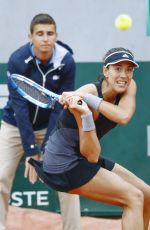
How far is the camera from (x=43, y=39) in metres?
5.60

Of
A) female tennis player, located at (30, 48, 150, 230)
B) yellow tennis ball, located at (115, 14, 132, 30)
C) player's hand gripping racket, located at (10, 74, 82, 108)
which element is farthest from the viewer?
yellow tennis ball, located at (115, 14, 132, 30)

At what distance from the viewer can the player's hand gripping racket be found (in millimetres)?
4887

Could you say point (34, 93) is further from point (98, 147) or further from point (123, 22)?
point (123, 22)

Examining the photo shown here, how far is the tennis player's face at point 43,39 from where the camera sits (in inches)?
220

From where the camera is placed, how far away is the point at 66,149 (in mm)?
4699

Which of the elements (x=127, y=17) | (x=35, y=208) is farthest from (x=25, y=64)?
(x=35, y=208)

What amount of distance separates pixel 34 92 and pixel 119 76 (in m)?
0.63

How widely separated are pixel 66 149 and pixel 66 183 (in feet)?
0.64

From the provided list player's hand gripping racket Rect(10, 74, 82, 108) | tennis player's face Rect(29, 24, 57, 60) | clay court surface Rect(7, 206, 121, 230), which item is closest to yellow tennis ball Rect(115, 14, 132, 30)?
tennis player's face Rect(29, 24, 57, 60)

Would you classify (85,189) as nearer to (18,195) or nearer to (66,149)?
(66,149)

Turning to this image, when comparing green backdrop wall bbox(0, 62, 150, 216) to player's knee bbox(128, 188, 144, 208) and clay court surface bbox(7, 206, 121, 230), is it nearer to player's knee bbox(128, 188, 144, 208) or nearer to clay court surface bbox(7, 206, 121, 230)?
clay court surface bbox(7, 206, 121, 230)

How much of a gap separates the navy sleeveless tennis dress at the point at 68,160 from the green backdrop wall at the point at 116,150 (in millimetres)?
1657

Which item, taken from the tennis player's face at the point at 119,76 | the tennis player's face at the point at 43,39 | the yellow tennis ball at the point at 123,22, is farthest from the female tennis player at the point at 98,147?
the yellow tennis ball at the point at 123,22

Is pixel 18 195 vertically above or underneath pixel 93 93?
underneath
